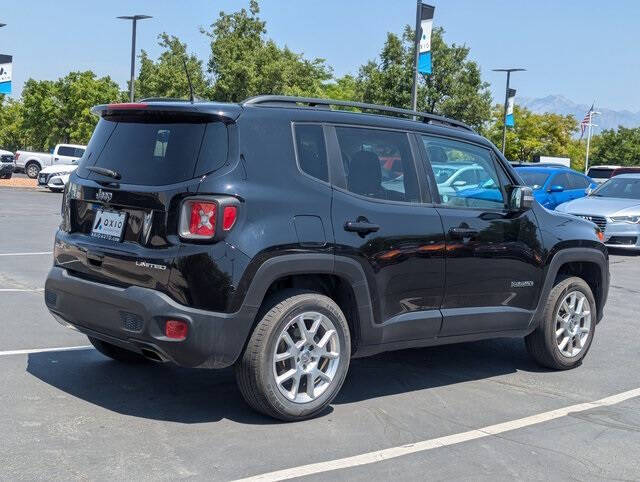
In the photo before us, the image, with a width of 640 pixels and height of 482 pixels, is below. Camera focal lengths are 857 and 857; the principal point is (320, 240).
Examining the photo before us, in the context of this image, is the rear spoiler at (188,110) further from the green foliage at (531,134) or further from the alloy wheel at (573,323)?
the green foliage at (531,134)

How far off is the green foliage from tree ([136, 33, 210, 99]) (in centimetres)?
2363

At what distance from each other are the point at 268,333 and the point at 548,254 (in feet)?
8.81

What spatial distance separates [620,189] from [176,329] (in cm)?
1467

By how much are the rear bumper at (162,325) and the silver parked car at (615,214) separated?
483 inches

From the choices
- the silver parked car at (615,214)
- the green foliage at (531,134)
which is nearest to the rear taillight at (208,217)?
the silver parked car at (615,214)

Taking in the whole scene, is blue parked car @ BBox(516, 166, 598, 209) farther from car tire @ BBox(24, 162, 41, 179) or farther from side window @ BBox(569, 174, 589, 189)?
car tire @ BBox(24, 162, 41, 179)

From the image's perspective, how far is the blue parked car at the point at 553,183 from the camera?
18.9 metres

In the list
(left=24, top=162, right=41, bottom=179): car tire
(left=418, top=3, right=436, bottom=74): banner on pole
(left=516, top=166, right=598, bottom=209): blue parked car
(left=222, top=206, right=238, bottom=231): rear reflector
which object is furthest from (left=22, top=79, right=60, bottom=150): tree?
(left=222, top=206, right=238, bottom=231): rear reflector

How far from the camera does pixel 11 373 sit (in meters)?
5.87

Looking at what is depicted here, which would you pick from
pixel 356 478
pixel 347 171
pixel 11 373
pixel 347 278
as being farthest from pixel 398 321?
pixel 11 373

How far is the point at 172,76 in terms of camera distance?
136ft

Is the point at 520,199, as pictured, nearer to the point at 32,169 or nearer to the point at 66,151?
the point at 66,151

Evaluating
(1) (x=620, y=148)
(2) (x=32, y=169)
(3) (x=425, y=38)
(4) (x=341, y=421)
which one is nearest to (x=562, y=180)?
(3) (x=425, y=38)

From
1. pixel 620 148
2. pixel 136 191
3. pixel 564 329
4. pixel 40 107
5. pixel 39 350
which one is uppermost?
pixel 620 148
